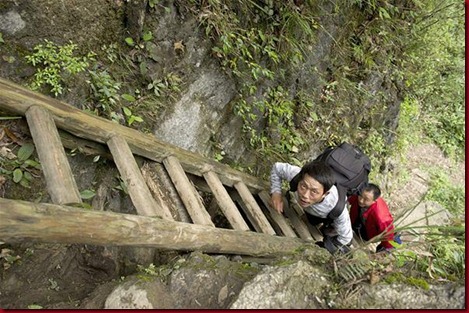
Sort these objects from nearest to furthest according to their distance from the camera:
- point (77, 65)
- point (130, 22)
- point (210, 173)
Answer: point (77, 65)
point (130, 22)
point (210, 173)

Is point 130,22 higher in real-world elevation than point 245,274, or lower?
higher

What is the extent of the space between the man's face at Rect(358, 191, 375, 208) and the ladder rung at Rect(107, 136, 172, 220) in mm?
2794

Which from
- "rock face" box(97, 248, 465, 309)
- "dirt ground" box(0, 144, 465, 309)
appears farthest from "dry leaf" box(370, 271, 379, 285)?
"dirt ground" box(0, 144, 465, 309)

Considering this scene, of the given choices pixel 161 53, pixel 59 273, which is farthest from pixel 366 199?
pixel 59 273

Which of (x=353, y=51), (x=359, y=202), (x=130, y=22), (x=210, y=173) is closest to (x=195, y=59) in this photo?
(x=130, y=22)

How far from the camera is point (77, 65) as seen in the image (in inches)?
150

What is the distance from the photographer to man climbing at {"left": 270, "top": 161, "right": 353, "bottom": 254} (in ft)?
13.3

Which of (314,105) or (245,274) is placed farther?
(314,105)

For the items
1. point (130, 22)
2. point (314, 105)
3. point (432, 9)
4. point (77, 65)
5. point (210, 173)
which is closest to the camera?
point (77, 65)

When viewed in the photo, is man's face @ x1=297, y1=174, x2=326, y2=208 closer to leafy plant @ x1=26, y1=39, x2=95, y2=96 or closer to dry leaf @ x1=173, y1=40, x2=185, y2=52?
dry leaf @ x1=173, y1=40, x2=185, y2=52

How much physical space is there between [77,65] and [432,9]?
8.49 metres

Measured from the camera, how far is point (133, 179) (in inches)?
135

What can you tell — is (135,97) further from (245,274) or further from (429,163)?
(429,163)

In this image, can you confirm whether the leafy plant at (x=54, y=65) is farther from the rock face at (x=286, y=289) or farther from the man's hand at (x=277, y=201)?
the man's hand at (x=277, y=201)
